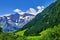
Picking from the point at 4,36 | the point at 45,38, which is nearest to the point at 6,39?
the point at 4,36

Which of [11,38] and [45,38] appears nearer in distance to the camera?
[45,38]

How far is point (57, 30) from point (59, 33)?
160 cm

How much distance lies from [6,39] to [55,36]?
1883 inches

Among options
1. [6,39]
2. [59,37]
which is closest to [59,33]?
[59,37]

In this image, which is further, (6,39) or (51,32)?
(6,39)

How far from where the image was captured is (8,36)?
124m

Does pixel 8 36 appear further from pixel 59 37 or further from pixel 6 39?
pixel 59 37

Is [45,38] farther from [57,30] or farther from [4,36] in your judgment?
[4,36]

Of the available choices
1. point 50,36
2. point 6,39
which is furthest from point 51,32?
point 6,39

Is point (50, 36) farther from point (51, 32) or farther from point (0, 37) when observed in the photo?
point (0, 37)

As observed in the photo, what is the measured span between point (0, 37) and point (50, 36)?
46596 millimetres

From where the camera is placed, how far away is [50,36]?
Answer: 78.7m

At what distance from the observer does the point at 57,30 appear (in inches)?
3142

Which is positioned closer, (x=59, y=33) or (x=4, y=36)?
(x=59, y=33)
